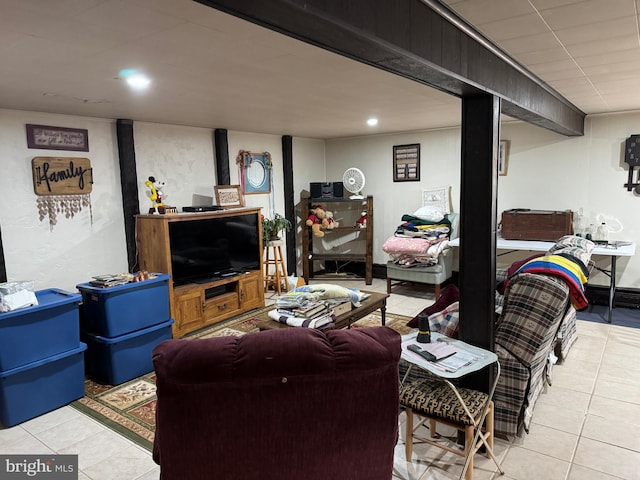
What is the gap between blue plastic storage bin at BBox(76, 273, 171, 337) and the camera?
10.9 ft

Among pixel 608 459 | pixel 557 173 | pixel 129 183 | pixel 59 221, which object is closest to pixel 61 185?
pixel 59 221

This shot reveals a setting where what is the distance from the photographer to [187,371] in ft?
4.36

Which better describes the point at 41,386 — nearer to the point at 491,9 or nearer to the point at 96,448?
the point at 96,448

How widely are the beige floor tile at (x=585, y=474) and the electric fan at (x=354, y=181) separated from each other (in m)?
4.42

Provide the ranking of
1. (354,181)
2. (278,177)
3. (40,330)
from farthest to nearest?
(354,181)
(278,177)
(40,330)

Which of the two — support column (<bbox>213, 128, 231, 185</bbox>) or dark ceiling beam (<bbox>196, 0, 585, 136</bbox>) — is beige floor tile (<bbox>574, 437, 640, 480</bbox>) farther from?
support column (<bbox>213, 128, 231, 185</bbox>)

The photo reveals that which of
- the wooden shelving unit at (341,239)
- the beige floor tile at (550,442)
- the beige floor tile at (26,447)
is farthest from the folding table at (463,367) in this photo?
the wooden shelving unit at (341,239)

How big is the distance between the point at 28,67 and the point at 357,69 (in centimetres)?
177

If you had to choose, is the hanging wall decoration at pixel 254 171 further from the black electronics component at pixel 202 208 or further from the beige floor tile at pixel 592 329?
the beige floor tile at pixel 592 329

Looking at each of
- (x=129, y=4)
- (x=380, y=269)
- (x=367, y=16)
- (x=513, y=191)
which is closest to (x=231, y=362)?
(x=367, y=16)

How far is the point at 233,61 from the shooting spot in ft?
7.59

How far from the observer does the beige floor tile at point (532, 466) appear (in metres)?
2.28

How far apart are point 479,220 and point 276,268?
373 centimetres

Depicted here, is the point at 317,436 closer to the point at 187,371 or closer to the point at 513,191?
the point at 187,371
